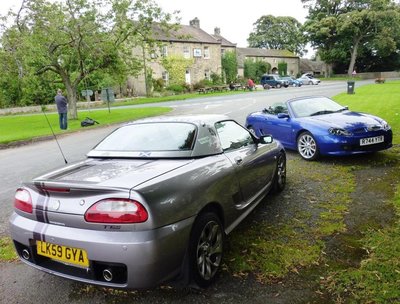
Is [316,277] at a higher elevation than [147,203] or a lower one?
lower

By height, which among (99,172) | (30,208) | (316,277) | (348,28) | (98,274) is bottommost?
(316,277)

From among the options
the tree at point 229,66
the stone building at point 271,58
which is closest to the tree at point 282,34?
the stone building at point 271,58

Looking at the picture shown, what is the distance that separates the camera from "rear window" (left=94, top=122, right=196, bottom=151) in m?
3.61

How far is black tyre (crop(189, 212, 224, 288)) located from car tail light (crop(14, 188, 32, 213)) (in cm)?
142

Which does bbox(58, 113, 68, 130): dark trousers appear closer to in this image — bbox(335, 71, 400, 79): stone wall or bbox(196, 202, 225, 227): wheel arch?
bbox(196, 202, 225, 227): wheel arch

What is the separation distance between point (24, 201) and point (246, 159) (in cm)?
239

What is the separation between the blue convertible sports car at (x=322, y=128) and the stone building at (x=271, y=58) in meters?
51.1

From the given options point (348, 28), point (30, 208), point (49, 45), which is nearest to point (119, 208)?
point (30, 208)

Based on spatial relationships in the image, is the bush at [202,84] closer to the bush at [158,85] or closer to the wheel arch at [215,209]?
the bush at [158,85]

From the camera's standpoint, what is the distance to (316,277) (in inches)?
124

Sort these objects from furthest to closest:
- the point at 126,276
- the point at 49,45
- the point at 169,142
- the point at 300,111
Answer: the point at 49,45
the point at 300,111
the point at 169,142
the point at 126,276

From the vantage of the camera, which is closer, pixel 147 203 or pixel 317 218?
pixel 147 203

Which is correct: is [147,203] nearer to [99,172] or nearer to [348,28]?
[99,172]

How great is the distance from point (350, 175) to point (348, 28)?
57.5 metres
